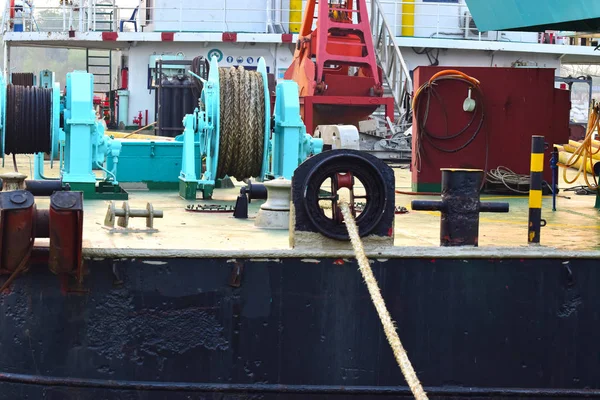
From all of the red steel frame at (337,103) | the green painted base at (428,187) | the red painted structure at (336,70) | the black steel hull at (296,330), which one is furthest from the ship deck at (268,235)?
the red painted structure at (336,70)

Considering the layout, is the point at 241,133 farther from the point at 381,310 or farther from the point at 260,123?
the point at 381,310

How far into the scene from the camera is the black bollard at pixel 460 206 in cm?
547

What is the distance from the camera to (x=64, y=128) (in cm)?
809

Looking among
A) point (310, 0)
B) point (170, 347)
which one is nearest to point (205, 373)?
point (170, 347)

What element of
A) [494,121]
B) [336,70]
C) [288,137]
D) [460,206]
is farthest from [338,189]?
[336,70]

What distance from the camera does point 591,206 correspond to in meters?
8.91

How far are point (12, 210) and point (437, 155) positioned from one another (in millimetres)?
5771

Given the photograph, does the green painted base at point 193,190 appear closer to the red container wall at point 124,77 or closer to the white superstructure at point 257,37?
the white superstructure at point 257,37

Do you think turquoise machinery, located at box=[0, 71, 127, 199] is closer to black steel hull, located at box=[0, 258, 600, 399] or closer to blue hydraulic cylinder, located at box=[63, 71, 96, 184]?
blue hydraulic cylinder, located at box=[63, 71, 96, 184]

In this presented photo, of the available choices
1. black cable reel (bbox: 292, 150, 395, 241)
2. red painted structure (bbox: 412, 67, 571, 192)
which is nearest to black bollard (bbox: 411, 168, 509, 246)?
black cable reel (bbox: 292, 150, 395, 241)

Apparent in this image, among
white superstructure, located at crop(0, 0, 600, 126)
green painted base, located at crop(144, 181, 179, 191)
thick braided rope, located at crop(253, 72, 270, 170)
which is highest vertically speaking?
white superstructure, located at crop(0, 0, 600, 126)

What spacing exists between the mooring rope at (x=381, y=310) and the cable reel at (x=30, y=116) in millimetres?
3590

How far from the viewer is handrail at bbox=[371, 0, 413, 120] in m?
18.5

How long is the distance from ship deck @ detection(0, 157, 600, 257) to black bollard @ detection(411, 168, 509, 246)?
4.6 inches
